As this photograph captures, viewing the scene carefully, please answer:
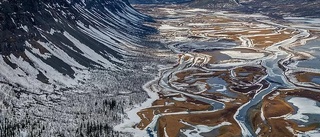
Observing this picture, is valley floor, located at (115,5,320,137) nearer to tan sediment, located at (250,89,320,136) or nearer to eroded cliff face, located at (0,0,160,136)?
tan sediment, located at (250,89,320,136)

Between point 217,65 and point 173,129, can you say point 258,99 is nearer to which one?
point 173,129

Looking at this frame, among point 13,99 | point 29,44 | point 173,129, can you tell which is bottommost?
point 173,129

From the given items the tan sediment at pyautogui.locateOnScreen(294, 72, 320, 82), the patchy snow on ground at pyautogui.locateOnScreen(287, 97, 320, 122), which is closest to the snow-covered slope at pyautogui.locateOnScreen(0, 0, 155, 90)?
the patchy snow on ground at pyautogui.locateOnScreen(287, 97, 320, 122)

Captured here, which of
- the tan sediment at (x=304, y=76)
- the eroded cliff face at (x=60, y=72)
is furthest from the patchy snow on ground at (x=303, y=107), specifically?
the eroded cliff face at (x=60, y=72)

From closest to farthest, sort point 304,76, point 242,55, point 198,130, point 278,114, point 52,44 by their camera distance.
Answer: point 198,130 → point 278,114 → point 52,44 → point 304,76 → point 242,55

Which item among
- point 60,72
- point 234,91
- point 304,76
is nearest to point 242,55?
point 304,76

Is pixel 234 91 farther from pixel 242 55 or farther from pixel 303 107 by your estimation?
pixel 242 55

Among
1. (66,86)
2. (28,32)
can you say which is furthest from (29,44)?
(66,86)

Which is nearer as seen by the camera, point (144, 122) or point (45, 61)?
point (144, 122)
